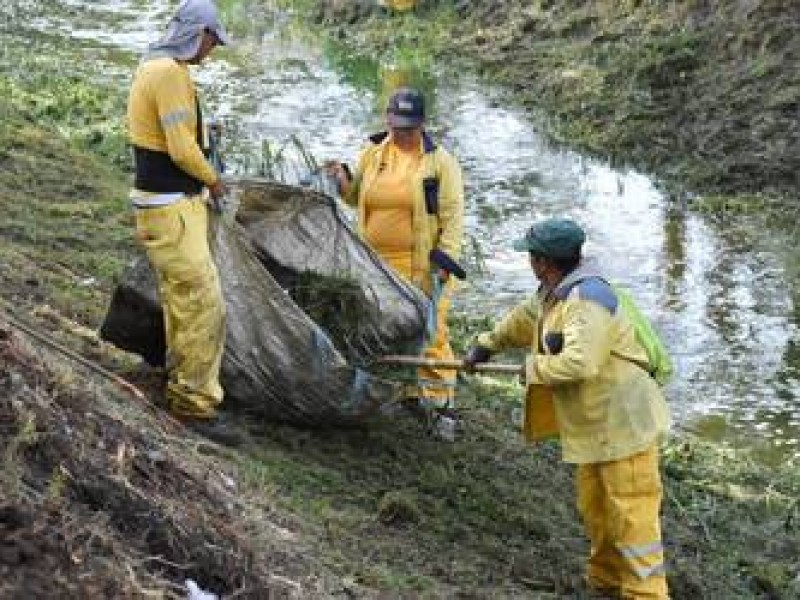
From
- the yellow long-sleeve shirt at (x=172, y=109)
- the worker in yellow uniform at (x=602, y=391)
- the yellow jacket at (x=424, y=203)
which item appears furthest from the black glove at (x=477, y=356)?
the yellow long-sleeve shirt at (x=172, y=109)

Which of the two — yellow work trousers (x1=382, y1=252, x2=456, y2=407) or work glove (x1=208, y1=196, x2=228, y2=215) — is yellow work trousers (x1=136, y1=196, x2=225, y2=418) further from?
yellow work trousers (x1=382, y1=252, x2=456, y2=407)

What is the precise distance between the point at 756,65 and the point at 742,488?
7979 mm

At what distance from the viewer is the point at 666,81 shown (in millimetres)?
15477

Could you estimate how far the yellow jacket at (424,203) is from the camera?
6.60 metres

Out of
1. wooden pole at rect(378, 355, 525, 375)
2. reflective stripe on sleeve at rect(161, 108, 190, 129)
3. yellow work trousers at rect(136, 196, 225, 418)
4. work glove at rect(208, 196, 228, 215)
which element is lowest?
wooden pole at rect(378, 355, 525, 375)

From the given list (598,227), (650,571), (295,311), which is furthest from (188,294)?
(598,227)

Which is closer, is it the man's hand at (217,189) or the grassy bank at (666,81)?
the man's hand at (217,189)

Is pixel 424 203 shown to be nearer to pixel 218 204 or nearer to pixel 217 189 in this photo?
pixel 218 204

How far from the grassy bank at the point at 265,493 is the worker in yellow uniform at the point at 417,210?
570 mm

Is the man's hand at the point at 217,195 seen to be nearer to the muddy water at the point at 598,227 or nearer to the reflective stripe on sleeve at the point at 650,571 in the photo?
the muddy water at the point at 598,227

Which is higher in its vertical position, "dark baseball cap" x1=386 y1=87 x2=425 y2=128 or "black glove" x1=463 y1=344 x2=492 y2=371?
"dark baseball cap" x1=386 y1=87 x2=425 y2=128

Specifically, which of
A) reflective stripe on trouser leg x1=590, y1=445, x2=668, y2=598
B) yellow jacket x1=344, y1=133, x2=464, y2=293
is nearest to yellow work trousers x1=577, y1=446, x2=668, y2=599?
reflective stripe on trouser leg x1=590, y1=445, x2=668, y2=598

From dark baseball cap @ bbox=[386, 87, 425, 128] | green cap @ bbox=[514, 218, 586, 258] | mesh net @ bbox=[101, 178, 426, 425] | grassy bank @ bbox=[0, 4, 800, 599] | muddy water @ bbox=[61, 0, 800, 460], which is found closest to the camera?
grassy bank @ bbox=[0, 4, 800, 599]

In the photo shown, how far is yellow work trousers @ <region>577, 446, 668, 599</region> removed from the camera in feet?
18.0
